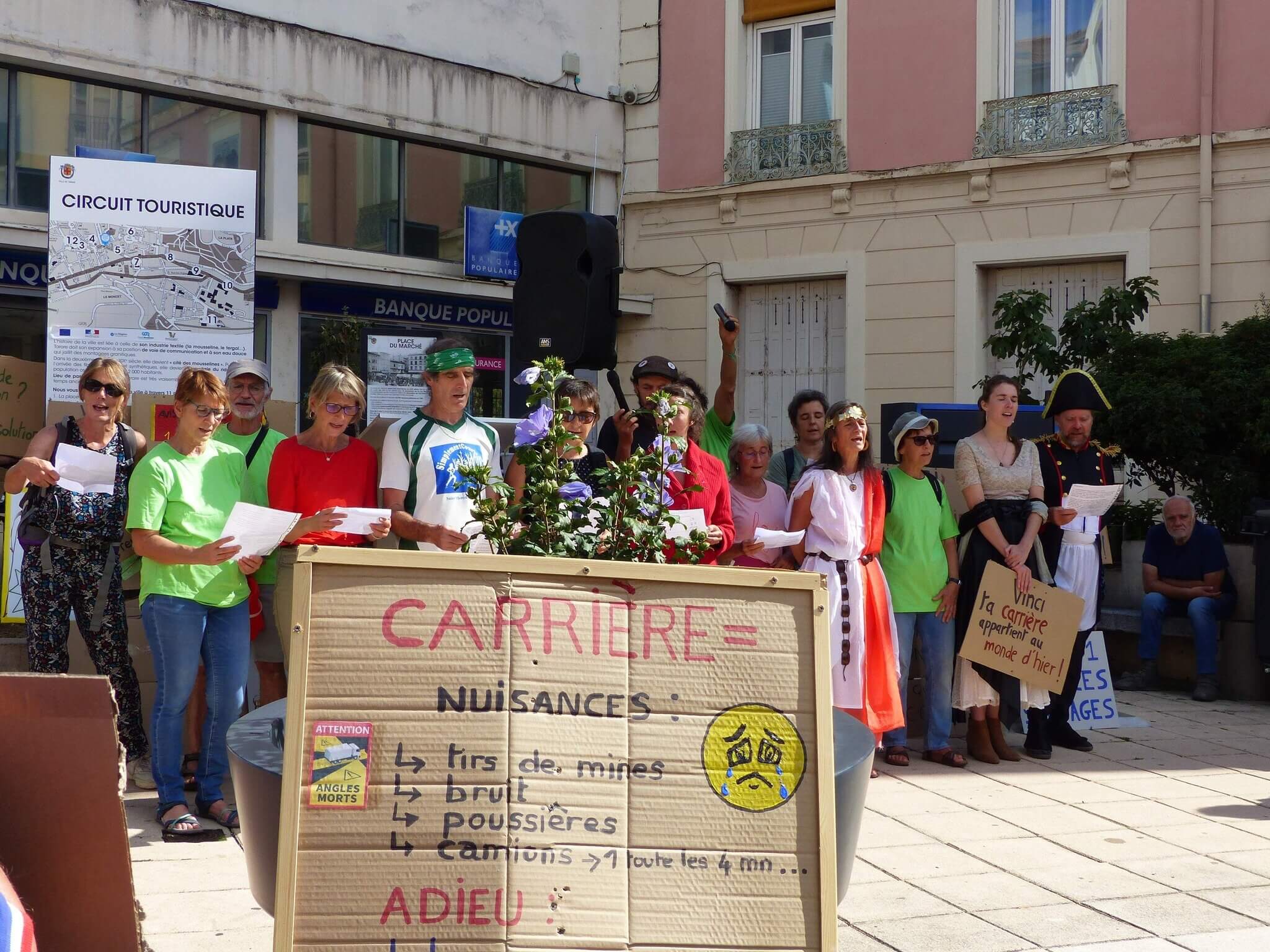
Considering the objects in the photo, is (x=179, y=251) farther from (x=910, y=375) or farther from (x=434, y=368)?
(x=910, y=375)

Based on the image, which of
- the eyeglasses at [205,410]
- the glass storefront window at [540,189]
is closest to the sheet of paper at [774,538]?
the eyeglasses at [205,410]

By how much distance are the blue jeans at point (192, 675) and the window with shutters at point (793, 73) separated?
13731mm

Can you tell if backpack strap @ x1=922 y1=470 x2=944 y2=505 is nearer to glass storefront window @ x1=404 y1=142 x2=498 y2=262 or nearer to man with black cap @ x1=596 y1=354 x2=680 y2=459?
man with black cap @ x1=596 y1=354 x2=680 y2=459

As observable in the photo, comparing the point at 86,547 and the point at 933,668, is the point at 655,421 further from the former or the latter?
the point at 933,668

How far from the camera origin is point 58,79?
15.0 metres

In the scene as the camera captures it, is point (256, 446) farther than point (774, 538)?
Yes

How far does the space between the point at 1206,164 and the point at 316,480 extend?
12.5 metres

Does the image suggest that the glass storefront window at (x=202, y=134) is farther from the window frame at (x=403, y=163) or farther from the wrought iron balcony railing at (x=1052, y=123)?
the wrought iron balcony railing at (x=1052, y=123)

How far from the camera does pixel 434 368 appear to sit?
5402mm

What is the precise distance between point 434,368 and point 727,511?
142 centimetres

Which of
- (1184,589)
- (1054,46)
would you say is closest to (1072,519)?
(1184,589)

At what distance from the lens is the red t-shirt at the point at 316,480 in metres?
5.45

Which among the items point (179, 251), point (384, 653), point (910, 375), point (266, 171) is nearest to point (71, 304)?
point (179, 251)

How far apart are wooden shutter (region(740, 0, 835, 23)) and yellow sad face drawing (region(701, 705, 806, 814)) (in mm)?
15784
